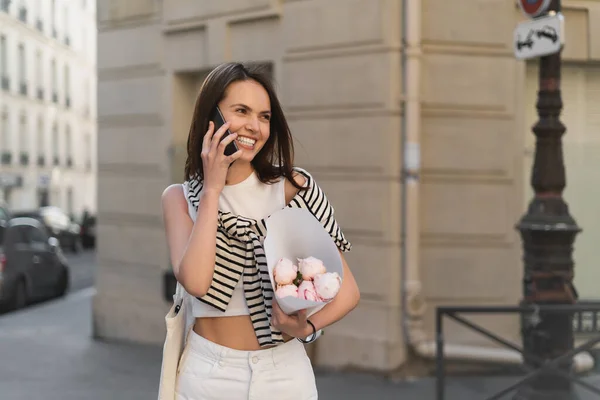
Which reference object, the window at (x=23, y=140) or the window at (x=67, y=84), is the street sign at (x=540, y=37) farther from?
the window at (x=67, y=84)

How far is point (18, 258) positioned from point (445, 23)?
28.4 ft

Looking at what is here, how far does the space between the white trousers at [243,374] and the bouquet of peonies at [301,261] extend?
0.75 feet

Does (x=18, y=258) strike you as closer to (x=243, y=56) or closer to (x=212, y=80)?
(x=243, y=56)

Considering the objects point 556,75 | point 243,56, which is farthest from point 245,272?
point 243,56

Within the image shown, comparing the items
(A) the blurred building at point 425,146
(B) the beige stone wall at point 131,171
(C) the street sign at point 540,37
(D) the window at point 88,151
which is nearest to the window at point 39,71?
(D) the window at point 88,151

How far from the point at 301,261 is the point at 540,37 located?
136 inches

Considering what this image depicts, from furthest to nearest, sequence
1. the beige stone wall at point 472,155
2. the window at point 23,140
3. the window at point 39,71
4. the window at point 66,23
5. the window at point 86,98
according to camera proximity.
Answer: the window at point 86,98 < the window at point 66,23 < the window at point 39,71 < the window at point 23,140 < the beige stone wall at point 472,155

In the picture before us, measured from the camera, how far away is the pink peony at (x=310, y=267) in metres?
2.10

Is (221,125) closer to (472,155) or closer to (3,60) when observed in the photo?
(472,155)

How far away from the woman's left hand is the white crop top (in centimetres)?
24

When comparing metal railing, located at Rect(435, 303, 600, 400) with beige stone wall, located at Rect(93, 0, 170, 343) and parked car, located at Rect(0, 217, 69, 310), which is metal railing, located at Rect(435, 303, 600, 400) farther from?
parked car, located at Rect(0, 217, 69, 310)

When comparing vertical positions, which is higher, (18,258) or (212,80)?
(212,80)

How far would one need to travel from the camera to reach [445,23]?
7098 mm

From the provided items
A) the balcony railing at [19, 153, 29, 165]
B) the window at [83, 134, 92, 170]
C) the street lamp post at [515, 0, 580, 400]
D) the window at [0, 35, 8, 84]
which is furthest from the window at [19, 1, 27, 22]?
the street lamp post at [515, 0, 580, 400]
